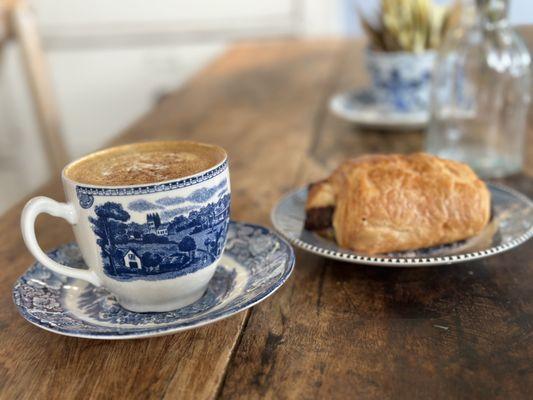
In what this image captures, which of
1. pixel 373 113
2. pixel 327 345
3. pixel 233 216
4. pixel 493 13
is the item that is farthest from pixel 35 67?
pixel 327 345

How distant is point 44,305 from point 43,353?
0.17 ft

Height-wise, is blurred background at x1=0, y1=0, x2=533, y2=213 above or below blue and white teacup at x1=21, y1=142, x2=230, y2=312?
below

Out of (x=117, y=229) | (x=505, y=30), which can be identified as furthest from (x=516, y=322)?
(x=505, y=30)

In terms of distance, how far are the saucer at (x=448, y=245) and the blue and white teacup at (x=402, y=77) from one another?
458 mm

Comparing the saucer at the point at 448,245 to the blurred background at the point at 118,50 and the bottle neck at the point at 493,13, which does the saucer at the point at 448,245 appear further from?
the blurred background at the point at 118,50

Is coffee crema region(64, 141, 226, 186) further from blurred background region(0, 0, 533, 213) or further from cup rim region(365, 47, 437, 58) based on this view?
blurred background region(0, 0, 533, 213)

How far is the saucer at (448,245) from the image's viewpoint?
557 mm

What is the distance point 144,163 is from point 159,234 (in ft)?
0.29

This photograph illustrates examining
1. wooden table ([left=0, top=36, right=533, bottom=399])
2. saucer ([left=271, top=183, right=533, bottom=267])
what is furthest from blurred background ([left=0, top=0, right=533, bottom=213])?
wooden table ([left=0, top=36, right=533, bottom=399])

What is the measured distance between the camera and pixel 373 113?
1.17m

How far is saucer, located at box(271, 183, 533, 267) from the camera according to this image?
0.56 meters

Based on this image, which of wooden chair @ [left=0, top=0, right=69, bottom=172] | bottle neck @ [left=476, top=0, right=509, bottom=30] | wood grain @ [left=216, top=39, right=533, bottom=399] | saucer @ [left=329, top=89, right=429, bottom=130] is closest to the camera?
wood grain @ [left=216, top=39, right=533, bottom=399]

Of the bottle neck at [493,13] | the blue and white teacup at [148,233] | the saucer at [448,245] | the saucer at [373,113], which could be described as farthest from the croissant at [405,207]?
the saucer at [373,113]

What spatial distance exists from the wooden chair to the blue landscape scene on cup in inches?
44.8
